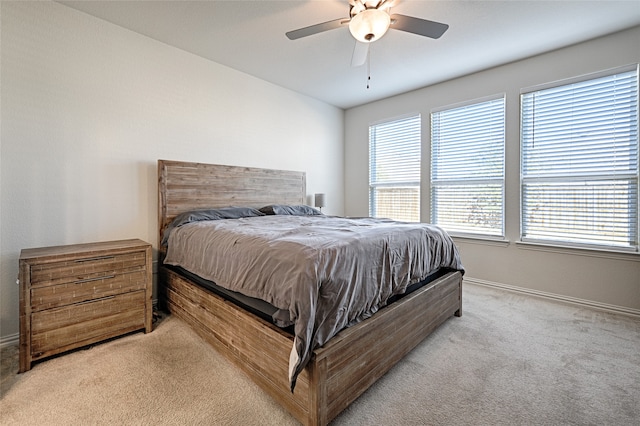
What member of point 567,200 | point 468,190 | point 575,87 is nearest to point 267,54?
point 468,190

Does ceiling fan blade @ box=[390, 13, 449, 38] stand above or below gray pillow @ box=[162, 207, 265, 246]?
above

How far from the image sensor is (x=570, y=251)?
2.95 meters

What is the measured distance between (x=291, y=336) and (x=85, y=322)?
5.59ft

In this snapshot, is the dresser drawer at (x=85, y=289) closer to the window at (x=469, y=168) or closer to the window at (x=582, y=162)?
the window at (x=469, y=168)

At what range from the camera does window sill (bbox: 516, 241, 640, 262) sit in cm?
266

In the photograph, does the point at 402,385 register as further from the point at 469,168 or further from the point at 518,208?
the point at 469,168

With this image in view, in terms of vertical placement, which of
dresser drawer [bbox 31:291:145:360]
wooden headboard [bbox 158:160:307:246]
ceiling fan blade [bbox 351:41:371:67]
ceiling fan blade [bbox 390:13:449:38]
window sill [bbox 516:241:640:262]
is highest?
ceiling fan blade [bbox 351:41:371:67]

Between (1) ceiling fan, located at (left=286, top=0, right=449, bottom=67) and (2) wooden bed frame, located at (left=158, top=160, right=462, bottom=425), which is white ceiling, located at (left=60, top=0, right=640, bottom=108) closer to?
(1) ceiling fan, located at (left=286, top=0, right=449, bottom=67)

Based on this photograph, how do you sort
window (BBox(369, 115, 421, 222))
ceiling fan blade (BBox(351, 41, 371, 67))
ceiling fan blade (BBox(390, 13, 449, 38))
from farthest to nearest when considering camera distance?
window (BBox(369, 115, 421, 222)), ceiling fan blade (BBox(351, 41, 371, 67)), ceiling fan blade (BBox(390, 13, 449, 38))

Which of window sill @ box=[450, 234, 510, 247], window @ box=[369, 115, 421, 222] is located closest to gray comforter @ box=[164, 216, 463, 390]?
window sill @ box=[450, 234, 510, 247]

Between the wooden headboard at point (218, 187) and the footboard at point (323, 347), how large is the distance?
1017 millimetres

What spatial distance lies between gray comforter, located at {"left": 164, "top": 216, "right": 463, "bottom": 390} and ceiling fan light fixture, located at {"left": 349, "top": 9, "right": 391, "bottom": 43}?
1.36m

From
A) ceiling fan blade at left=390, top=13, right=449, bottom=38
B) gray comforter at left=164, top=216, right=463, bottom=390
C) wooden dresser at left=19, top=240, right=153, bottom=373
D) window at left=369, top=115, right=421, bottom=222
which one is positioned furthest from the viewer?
window at left=369, top=115, right=421, bottom=222

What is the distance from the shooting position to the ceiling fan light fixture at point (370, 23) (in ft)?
5.89
